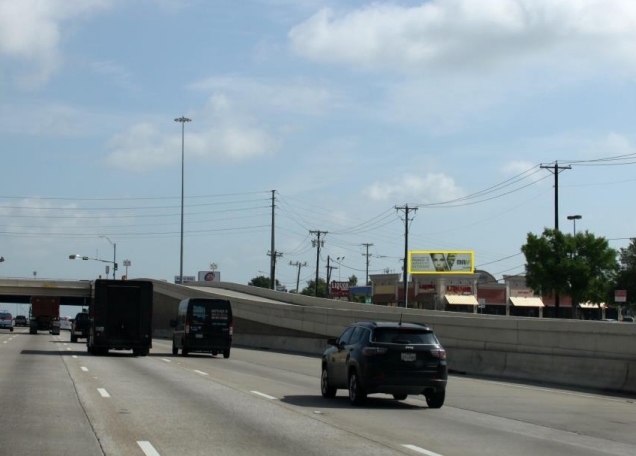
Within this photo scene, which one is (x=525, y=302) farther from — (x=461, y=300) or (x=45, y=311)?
(x=45, y=311)

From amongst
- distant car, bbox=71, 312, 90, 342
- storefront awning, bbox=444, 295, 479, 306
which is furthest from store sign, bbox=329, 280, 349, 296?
distant car, bbox=71, 312, 90, 342

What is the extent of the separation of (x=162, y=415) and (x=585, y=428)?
7.21 m

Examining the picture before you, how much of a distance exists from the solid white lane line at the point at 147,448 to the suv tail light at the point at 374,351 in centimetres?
A: 671

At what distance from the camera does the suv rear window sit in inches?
744

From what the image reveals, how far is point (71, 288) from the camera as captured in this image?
9581 centimetres

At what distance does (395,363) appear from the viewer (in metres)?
18.6

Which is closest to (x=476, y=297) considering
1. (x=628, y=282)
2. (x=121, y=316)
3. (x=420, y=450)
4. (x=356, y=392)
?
(x=628, y=282)

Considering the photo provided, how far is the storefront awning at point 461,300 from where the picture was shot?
104 m

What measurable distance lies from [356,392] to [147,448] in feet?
24.1


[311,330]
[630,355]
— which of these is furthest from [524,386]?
[311,330]

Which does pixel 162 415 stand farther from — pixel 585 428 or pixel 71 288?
pixel 71 288

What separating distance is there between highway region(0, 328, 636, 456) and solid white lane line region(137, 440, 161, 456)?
0.02 m

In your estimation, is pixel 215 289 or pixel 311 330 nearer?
pixel 311 330

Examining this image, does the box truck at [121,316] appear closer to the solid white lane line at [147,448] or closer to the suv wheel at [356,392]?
the suv wheel at [356,392]
